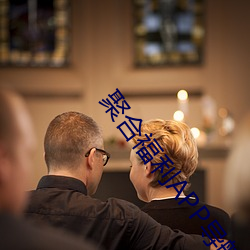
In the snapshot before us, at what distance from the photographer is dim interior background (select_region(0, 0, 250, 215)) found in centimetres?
809

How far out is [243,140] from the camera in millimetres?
1200

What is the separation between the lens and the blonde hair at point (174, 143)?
2.67m

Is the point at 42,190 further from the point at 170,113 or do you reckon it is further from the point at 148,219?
the point at 170,113

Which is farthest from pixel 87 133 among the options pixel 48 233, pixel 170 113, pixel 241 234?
pixel 170 113

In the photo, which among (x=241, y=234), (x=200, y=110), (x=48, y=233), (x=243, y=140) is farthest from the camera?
(x=200, y=110)

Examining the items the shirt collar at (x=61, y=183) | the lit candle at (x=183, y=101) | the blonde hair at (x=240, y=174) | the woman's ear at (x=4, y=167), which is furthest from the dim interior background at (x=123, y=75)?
the woman's ear at (x=4, y=167)

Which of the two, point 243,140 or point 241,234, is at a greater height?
point 243,140

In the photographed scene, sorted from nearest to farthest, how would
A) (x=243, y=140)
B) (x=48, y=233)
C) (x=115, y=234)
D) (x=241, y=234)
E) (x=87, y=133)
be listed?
(x=48, y=233), (x=243, y=140), (x=241, y=234), (x=115, y=234), (x=87, y=133)

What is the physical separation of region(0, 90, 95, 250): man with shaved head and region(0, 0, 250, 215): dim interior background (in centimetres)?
671

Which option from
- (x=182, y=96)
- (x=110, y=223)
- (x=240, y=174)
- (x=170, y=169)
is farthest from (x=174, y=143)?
(x=182, y=96)

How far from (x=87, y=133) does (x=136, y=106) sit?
5640 mm

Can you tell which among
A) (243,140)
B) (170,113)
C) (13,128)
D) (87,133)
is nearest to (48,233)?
(13,128)

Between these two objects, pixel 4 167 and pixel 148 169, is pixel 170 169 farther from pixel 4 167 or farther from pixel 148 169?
pixel 4 167

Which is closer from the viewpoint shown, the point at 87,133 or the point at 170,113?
the point at 87,133
